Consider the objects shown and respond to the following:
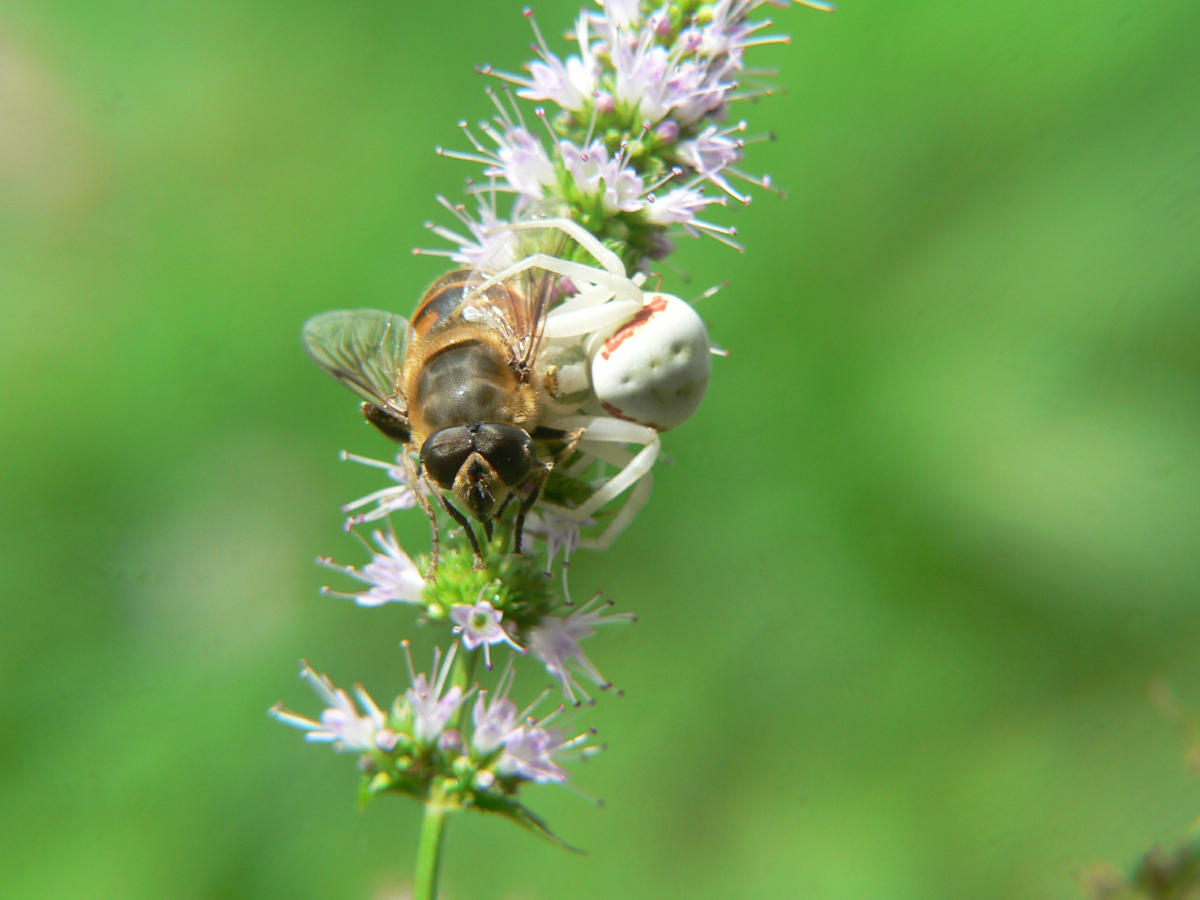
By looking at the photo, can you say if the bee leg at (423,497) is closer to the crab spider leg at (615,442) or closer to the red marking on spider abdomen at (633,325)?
the crab spider leg at (615,442)

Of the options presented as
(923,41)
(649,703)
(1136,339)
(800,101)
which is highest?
(923,41)

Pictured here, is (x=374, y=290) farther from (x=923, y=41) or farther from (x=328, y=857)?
(x=923, y=41)

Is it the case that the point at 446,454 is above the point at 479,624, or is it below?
above

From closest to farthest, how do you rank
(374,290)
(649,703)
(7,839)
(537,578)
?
(537,578)
(7,839)
(649,703)
(374,290)

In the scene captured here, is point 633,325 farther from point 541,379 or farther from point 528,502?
point 528,502

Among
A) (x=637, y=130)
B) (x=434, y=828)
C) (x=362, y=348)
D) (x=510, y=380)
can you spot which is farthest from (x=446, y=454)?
(x=637, y=130)

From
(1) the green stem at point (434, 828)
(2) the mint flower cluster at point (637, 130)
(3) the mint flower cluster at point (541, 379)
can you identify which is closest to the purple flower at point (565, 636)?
(3) the mint flower cluster at point (541, 379)

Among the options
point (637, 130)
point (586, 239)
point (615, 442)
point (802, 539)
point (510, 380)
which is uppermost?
point (637, 130)

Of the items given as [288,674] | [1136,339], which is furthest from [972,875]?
[288,674]
